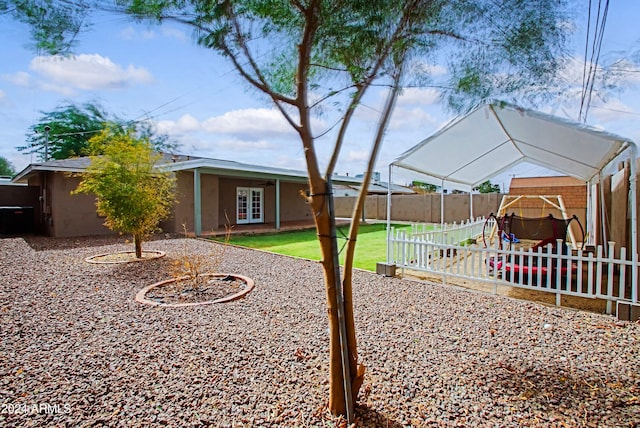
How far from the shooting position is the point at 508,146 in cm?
729

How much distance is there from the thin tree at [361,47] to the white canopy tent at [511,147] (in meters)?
0.35

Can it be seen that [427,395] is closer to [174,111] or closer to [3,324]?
[3,324]

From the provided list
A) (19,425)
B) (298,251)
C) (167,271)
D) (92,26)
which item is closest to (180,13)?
(92,26)

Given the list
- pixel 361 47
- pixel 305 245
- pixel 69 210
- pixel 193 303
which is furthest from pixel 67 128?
pixel 361 47

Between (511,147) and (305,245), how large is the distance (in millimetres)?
6246

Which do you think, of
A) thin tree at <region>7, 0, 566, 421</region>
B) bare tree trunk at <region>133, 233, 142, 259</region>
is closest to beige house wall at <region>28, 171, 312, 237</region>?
bare tree trunk at <region>133, 233, 142, 259</region>

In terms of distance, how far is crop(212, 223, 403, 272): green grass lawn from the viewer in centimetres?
840

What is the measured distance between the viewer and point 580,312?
4.42 m

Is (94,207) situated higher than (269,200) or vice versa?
(269,200)

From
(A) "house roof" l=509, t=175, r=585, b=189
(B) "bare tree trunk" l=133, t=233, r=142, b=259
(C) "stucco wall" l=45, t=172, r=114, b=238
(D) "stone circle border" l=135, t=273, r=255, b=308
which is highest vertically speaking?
(A) "house roof" l=509, t=175, r=585, b=189

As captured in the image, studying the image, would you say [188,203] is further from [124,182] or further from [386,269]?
[386,269]

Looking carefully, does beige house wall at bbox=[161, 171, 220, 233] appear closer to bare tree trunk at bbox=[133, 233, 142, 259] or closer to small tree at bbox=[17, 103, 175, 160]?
bare tree trunk at bbox=[133, 233, 142, 259]

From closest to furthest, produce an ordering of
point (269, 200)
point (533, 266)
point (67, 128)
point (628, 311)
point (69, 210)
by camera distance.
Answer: point (628, 311) → point (533, 266) → point (69, 210) → point (269, 200) → point (67, 128)

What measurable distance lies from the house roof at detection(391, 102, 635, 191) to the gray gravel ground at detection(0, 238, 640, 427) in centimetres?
221
